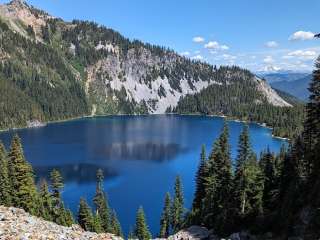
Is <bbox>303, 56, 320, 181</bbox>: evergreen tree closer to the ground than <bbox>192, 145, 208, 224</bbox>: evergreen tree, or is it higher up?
higher up

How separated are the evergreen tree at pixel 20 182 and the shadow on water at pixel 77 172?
235 ft

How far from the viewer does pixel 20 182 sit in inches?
3157

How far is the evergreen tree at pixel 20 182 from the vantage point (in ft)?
262

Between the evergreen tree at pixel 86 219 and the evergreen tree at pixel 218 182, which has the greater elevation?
the evergreen tree at pixel 218 182

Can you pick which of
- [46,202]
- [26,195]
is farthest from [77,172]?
[26,195]

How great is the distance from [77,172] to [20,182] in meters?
88.6

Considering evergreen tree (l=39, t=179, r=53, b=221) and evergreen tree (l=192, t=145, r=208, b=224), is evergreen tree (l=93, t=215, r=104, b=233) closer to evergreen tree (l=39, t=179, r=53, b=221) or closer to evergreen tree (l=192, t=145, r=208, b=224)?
evergreen tree (l=39, t=179, r=53, b=221)

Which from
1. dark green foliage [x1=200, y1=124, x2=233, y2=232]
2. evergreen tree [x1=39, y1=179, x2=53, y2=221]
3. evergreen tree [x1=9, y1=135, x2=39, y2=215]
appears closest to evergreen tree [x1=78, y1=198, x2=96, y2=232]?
evergreen tree [x1=39, y1=179, x2=53, y2=221]

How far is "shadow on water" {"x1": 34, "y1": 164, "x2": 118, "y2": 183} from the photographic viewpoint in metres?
156

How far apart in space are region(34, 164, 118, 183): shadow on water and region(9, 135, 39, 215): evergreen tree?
71.6 m

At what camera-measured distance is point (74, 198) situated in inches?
5172

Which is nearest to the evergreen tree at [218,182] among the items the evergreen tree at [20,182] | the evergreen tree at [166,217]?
the evergreen tree at [166,217]

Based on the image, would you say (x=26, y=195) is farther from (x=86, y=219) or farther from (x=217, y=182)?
(x=217, y=182)

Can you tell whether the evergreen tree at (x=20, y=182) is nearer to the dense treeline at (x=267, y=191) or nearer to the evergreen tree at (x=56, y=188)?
the evergreen tree at (x=56, y=188)
